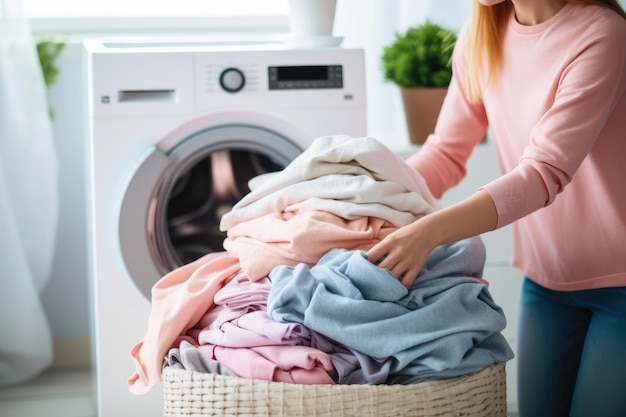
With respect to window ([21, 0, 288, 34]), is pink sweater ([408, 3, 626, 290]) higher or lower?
lower

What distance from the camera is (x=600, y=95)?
1340 mm

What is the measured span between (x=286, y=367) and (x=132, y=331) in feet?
2.62

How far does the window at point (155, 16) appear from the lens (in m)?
2.78

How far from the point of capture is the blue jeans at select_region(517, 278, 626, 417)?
4.66 feet

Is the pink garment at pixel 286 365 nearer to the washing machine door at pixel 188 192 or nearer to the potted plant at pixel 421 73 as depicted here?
the washing machine door at pixel 188 192

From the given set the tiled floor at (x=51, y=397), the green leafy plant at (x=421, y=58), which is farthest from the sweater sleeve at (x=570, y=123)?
the tiled floor at (x=51, y=397)

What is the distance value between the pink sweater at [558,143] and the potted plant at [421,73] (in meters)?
0.70

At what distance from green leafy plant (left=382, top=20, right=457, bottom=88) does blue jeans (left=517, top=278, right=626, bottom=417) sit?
901mm

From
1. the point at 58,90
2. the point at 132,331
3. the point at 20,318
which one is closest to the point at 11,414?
the point at 20,318

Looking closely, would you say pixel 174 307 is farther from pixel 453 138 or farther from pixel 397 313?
pixel 453 138

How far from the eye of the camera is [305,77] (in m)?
1.94

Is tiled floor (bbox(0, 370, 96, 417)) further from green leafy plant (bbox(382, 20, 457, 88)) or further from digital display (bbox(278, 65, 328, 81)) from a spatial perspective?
green leafy plant (bbox(382, 20, 457, 88))

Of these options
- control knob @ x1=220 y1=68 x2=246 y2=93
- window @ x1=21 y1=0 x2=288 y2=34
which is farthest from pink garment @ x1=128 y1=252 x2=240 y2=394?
window @ x1=21 y1=0 x2=288 y2=34

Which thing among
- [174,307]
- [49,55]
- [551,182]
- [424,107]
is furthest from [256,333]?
[49,55]
